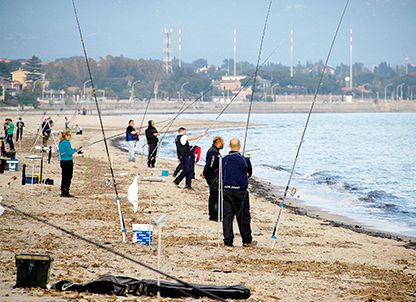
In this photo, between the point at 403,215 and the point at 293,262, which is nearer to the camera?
the point at 293,262

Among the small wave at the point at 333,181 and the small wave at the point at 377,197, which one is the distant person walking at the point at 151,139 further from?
the small wave at the point at 333,181

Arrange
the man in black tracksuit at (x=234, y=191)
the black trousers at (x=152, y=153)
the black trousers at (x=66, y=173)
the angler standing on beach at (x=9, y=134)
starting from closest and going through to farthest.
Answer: the man in black tracksuit at (x=234, y=191)
the black trousers at (x=66, y=173)
the black trousers at (x=152, y=153)
the angler standing on beach at (x=9, y=134)

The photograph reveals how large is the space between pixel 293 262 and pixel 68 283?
3.13m

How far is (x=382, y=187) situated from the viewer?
26.9 m

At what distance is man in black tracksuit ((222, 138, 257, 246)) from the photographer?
10445 millimetres

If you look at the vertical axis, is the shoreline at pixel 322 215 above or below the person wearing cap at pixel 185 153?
below

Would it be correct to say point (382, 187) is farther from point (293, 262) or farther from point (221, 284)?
point (221, 284)

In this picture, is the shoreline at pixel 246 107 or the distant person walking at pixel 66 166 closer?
the distant person walking at pixel 66 166

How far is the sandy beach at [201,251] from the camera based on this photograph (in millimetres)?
8023

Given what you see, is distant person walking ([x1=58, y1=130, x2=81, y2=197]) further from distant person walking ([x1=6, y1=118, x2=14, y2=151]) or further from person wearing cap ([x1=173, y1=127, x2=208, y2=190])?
distant person walking ([x1=6, y1=118, x2=14, y2=151])

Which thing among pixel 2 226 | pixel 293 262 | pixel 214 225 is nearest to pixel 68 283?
pixel 293 262

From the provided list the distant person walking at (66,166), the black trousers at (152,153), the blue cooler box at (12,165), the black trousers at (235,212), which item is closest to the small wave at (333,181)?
the black trousers at (152,153)

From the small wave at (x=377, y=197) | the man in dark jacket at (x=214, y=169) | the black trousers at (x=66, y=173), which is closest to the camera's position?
the man in dark jacket at (x=214, y=169)

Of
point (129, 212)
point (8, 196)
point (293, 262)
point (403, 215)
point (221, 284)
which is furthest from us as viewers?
point (403, 215)
